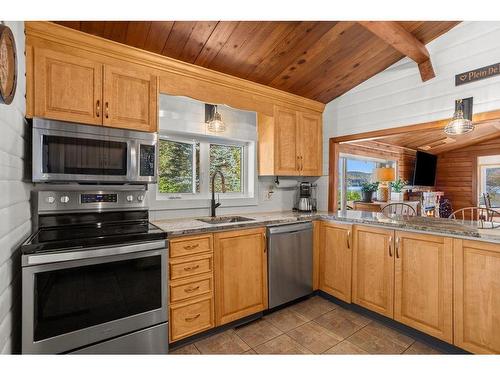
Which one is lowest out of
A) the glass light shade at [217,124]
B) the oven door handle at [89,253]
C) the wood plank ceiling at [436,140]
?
the oven door handle at [89,253]

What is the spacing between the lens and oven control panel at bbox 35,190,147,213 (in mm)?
1823

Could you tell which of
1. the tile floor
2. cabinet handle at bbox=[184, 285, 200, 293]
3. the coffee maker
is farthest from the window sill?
the tile floor

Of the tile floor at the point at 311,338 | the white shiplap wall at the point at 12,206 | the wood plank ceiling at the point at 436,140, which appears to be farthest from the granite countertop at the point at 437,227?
the wood plank ceiling at the point at 436,140

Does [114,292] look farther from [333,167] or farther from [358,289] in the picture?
[333,167]

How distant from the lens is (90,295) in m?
1.56

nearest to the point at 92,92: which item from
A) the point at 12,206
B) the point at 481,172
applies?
the point at 12,206

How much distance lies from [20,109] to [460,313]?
3.19 m

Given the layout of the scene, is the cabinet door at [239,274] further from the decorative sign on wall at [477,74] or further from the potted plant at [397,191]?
the potted plant at [397,191]

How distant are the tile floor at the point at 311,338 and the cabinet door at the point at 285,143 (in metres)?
1.51

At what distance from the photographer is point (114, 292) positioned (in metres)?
1.64

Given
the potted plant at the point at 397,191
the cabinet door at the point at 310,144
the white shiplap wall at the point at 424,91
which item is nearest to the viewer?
the white shiplap wall at the point at 424,91

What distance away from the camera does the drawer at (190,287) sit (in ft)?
6.32

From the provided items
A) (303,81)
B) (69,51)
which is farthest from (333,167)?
(69,51)

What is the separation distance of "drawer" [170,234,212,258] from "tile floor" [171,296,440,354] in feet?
2.40
